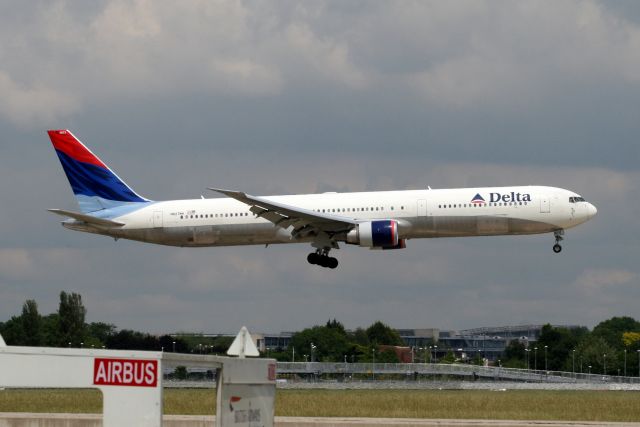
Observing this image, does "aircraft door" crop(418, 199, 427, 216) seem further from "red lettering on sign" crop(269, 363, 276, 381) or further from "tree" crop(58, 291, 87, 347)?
"tree" crop(58, 291, 87, 347)

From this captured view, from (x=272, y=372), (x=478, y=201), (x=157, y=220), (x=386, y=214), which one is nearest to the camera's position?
(x=272, y=372)

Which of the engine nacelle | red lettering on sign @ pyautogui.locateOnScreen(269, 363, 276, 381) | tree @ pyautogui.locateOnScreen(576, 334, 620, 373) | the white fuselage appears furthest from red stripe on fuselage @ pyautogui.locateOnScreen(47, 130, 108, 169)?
tree @ pyautogui.locateOnScreen(576, 334, 620, 373)

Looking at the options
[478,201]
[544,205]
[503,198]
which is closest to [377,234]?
[478,201]

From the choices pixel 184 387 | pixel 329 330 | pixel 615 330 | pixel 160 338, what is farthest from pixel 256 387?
pixel 615 330

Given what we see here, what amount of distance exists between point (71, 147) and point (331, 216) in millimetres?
17438

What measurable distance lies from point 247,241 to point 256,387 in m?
43.5

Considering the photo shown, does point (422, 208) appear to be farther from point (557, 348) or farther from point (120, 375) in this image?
point (557, 348)

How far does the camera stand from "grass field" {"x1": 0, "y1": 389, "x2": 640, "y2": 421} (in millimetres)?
38406

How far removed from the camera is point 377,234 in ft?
173

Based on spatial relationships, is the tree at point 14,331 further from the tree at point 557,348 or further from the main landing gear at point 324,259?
the tree at point 557,348

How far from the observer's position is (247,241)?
56.8 metres

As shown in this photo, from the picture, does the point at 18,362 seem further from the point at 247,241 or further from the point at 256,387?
the point at 247,241

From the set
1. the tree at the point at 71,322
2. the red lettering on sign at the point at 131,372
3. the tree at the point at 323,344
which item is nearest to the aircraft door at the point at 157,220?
the tree at the point at 71,322

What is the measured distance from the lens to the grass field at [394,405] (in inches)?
1512
